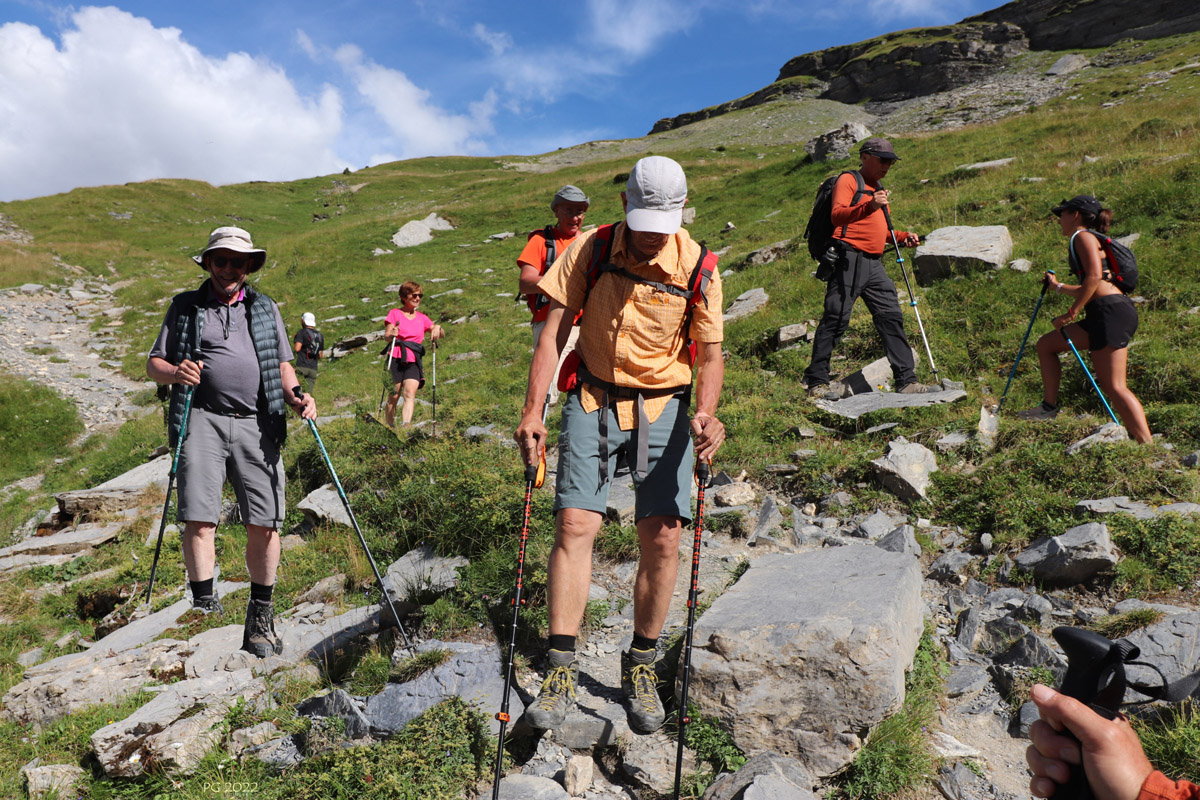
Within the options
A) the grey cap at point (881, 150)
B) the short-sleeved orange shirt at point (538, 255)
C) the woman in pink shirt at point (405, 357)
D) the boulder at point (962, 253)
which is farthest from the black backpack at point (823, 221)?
the woman in pink shirt at point (405, 357)

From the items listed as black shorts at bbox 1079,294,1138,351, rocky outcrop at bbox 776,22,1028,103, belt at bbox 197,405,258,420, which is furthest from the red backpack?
rocky outcrop at bbox 776,22,1028,103

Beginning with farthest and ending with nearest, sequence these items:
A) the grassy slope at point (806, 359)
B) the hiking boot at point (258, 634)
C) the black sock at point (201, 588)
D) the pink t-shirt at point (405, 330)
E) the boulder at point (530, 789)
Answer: the pink t-shirt at point (405, 330)
the grassy slope at point (806, 359)
the hiking boot at point (258, 634)
the black sock at point (201, 588)
the boulder at point (530, 789)

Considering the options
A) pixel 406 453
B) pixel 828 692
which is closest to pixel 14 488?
pixel 406 453

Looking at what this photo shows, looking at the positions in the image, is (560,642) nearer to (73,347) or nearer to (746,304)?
(746,304)

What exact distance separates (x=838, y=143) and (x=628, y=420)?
2389cm

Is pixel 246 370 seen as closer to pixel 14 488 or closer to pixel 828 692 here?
pixel 828 692

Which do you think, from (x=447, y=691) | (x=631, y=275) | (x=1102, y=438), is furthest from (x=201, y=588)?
(x=1102, y=438)

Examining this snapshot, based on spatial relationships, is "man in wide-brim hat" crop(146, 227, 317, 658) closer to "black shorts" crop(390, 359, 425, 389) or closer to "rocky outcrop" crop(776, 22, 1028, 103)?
"black shorts" crop(390, 359, 425, 389)

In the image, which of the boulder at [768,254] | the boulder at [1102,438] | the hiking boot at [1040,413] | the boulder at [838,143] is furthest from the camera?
the boulder at [838,143]

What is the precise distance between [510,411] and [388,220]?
28.1m

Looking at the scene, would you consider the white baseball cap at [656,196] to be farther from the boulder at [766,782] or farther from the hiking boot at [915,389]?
the hiking boot at [915,389]

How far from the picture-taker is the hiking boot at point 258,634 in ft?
16.6

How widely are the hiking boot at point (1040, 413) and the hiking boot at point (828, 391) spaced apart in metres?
2.00

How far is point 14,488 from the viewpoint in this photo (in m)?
12.9
